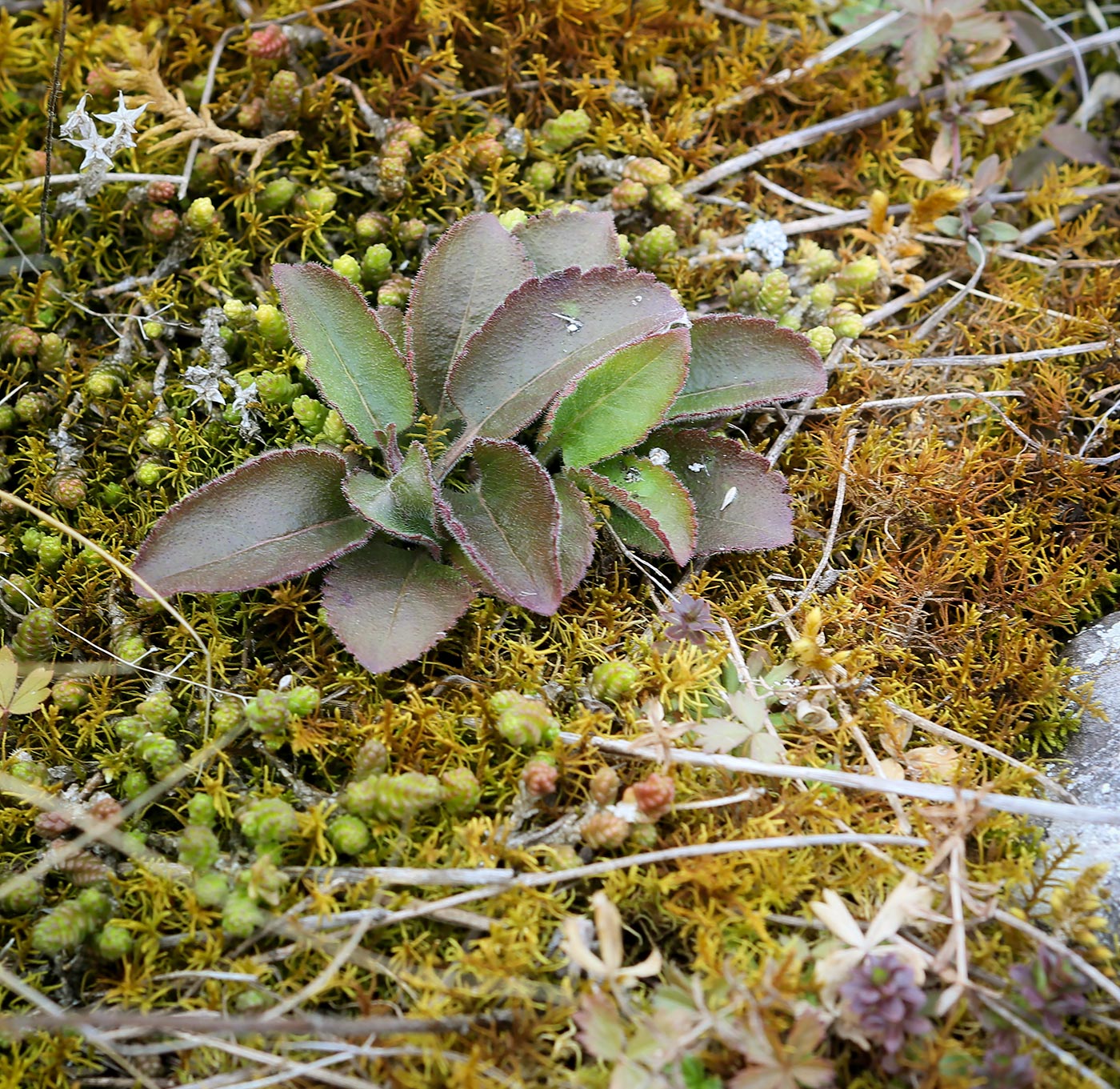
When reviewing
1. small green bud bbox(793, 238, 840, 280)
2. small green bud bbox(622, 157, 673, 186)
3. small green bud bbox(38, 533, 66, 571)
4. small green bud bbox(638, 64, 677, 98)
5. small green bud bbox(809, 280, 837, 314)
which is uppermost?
small green bud bbox(638, 64, 677, 98)

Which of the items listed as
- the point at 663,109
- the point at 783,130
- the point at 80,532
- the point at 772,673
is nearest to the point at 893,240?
the point at 783,130

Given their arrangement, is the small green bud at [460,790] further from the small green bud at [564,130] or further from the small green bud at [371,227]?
the small green bud at [564,130]

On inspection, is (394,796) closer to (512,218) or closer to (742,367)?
(742,367)

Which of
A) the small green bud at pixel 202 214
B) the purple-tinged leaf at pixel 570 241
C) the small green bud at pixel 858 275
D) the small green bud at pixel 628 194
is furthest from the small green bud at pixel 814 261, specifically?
the small green bud at pixel 202 214

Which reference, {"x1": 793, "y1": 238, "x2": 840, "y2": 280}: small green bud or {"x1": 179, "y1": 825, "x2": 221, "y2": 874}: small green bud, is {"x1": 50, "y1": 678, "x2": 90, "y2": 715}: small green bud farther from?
{"x1": 793, "y1": 238, "x2": 840, "y2": 280}: small green bud

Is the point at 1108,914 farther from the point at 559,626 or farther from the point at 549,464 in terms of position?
the point at 549,464

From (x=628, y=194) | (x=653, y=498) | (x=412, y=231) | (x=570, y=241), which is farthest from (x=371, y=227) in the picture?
(x=653, y=498)

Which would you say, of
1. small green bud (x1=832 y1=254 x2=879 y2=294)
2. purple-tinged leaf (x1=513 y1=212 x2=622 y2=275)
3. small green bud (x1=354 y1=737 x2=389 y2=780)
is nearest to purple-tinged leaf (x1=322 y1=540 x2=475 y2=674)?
small green bud (x1=354 y1=737 x2=389 y2=780)
